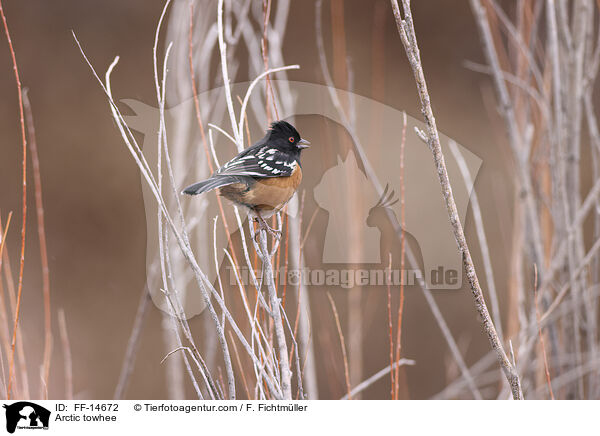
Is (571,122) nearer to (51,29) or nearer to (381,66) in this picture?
(381,66)

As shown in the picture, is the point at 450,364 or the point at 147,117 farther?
the point at 450,364

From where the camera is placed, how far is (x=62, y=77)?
107 cm

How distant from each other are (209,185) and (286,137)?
17 cm

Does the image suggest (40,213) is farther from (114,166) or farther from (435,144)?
(435,144)

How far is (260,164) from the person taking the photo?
80cm

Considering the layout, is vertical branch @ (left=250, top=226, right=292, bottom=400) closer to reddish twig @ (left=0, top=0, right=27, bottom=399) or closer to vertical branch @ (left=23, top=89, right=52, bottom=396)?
reddish twig @ (left=0, top=0, right=27, bottom=399)

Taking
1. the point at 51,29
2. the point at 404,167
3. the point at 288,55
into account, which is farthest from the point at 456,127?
the point at 51,29

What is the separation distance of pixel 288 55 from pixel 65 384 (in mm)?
764

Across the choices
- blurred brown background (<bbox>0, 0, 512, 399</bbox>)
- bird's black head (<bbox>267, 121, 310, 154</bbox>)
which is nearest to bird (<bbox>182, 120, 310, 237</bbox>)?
bird's black head (<bbox>267, 121, 310, 154</bbox>)

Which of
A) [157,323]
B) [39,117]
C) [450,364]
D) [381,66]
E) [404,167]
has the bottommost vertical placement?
[450,364]

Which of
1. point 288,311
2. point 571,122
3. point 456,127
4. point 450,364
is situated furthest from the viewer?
point 450,364
